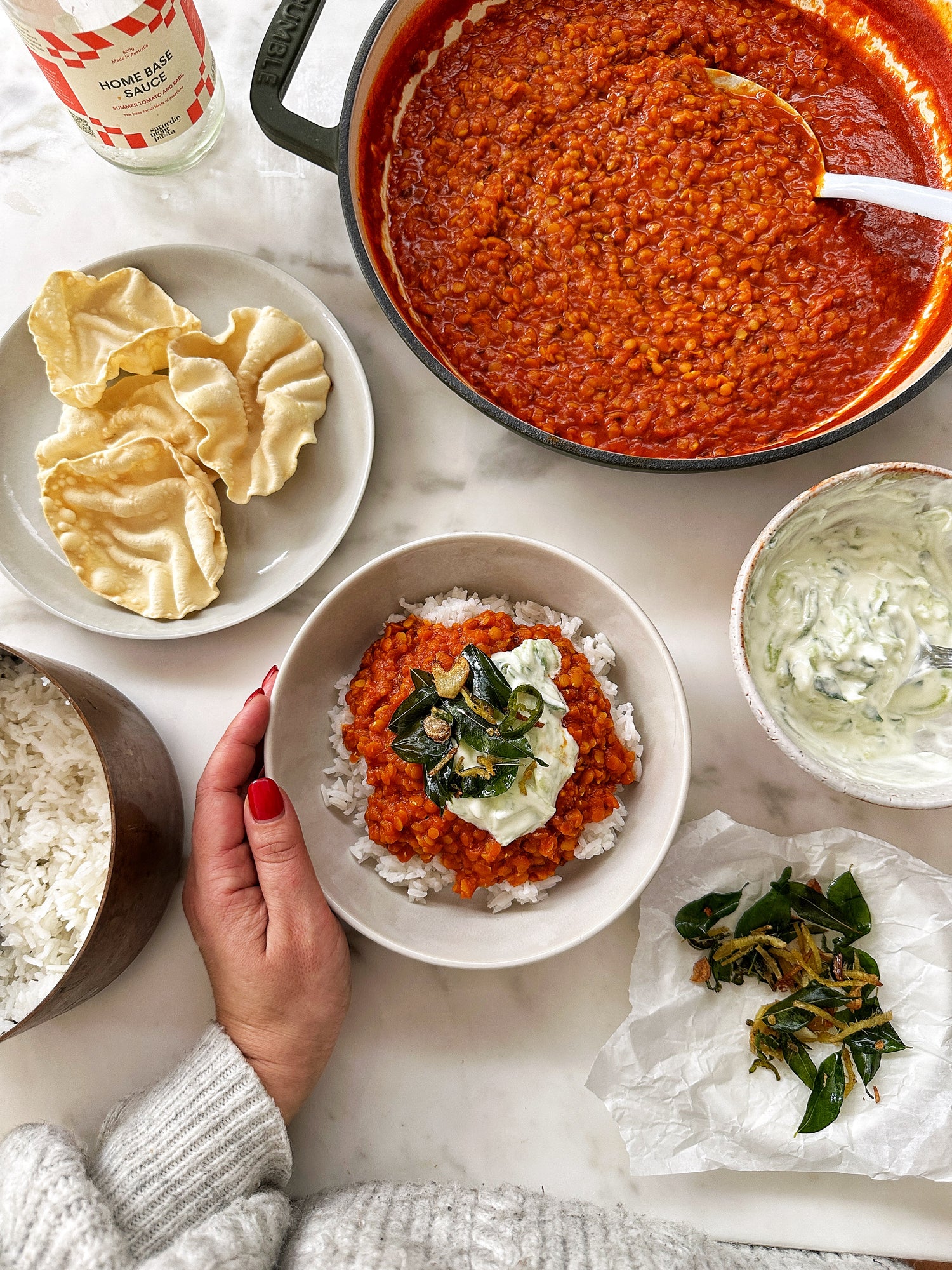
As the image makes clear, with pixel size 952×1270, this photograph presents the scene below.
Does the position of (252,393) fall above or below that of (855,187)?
below

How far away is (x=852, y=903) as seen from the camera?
5.22 feet

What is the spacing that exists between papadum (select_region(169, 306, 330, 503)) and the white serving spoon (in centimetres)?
90

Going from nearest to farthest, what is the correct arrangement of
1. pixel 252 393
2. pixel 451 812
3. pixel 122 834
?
1. pixel 122 834
2. pixel 451 812
3. pixel 252 393

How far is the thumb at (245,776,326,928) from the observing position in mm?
1414

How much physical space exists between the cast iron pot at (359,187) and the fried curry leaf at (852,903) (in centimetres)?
77

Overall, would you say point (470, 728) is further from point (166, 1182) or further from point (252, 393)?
point (166, 1182)

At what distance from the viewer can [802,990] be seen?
156 cm

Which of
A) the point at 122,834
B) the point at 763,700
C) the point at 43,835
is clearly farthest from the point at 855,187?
the point at 43,835

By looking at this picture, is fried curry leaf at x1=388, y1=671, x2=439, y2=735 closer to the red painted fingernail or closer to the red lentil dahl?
the red lentil dahl

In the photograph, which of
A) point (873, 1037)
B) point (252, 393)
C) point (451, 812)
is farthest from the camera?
point (252, 393)

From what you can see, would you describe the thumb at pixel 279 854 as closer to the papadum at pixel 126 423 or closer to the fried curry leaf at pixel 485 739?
the fried curry leaf at pixel 485 739

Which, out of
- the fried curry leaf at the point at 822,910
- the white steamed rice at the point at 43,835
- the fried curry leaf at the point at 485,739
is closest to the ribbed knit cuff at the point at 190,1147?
→ the white steamed rice at the point at 43,835

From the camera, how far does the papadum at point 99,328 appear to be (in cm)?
159

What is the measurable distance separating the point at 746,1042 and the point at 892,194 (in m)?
1.49
